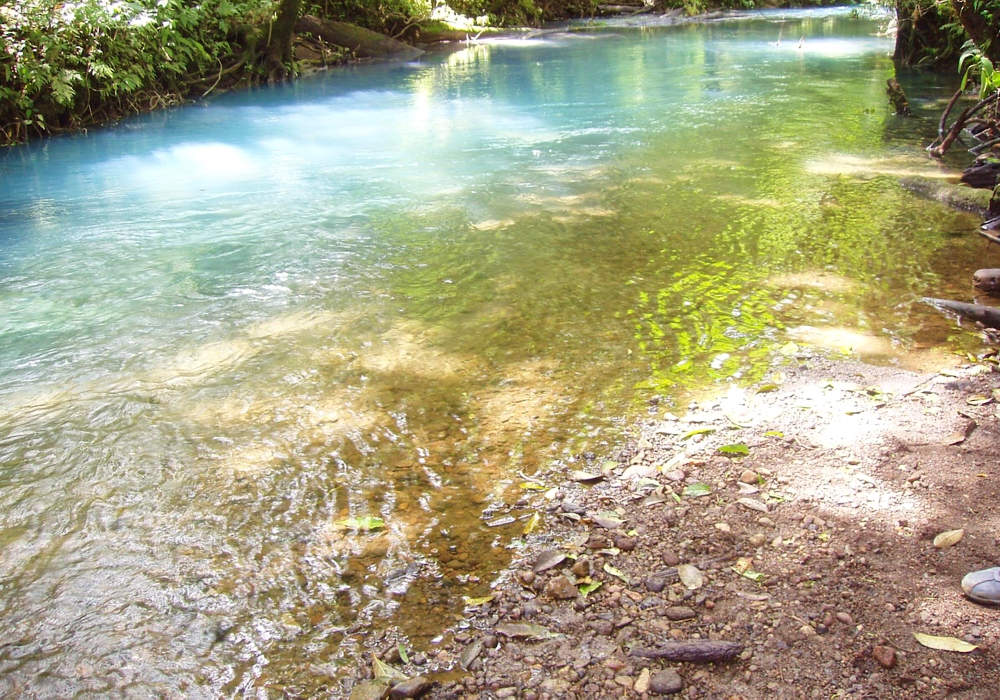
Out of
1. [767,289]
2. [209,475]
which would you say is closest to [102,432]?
[209,475]

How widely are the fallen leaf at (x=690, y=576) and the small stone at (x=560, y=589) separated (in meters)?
0.38

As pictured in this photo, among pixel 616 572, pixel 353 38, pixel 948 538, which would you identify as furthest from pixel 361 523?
pixel 353 38

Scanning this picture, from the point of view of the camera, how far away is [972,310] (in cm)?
470

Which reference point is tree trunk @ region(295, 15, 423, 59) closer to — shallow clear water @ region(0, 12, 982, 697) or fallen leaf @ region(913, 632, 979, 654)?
shallow clear water @ region(0, 12, 982, 697)

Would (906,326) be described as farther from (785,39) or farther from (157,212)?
(785,39)

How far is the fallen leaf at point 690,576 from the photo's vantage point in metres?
2.64

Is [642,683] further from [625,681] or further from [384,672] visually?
[384,672]

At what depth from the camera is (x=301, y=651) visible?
8.23 ft

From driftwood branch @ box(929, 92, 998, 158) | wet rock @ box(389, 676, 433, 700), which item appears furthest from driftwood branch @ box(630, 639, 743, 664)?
driftwood branch @ box(929, 92, 998, 158)

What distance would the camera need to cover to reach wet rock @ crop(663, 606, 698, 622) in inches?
98.3

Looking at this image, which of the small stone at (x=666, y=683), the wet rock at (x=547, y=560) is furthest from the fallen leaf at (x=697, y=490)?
the small stone at (x=666, y=683)

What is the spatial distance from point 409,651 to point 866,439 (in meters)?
2.22

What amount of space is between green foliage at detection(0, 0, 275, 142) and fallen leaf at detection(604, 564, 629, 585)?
37.7 feet

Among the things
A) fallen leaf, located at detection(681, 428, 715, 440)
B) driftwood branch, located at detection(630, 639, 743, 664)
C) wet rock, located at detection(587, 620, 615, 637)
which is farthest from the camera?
fallen leaf, located at detection(681, 428, 715, 440)
